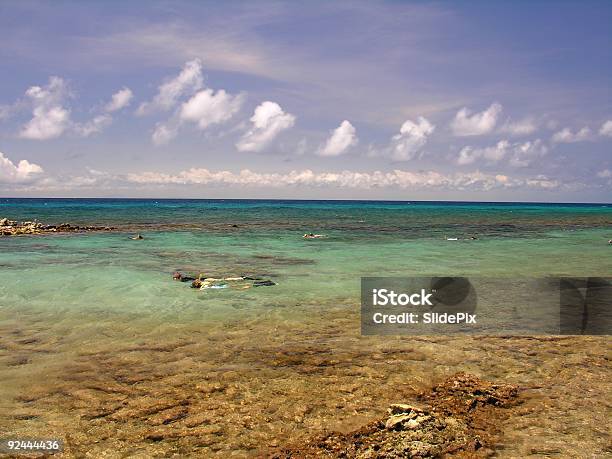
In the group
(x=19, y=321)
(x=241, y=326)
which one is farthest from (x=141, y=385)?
(x=19, y=321)

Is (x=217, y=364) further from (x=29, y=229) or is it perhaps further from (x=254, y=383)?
(x=29, y=229)

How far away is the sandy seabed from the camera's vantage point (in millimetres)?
6203

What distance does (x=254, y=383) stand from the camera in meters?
8.06

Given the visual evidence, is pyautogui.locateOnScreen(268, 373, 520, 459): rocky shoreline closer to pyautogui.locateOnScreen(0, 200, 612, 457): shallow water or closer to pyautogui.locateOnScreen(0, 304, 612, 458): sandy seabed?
pyautogui.locateOnScreen(0, 304, 612, 458): sandy seabed

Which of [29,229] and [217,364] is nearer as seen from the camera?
[217,364]

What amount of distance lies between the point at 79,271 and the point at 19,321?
9.10 metres

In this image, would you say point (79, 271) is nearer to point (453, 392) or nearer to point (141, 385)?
→ point (141, 385)

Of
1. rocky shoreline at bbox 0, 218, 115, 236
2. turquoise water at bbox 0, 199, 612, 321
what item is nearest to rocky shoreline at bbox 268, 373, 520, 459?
turquoise water at bbox 0, 199, 612, 321

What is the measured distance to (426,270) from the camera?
878 inches

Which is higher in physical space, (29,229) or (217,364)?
(29,229)

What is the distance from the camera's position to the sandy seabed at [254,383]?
244 inches

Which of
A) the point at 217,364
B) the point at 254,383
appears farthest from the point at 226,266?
the point at 254,383

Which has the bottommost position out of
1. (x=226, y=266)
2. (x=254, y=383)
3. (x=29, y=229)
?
(x=254, y=383)

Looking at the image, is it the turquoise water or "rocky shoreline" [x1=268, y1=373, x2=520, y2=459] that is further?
the turquoise water
